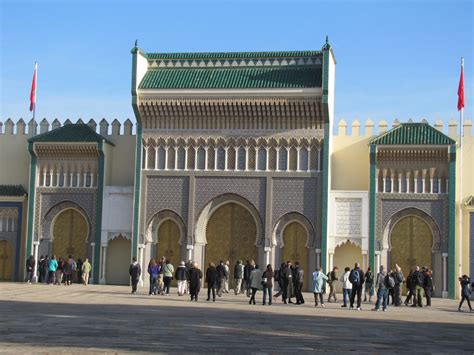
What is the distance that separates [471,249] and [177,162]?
11.5 meters

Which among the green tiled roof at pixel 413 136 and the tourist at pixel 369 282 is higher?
the green tiled roof at pixel 413 136

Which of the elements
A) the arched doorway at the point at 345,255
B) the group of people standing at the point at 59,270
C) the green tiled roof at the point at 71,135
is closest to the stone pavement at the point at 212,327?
the group of people standing at the point at 59,270

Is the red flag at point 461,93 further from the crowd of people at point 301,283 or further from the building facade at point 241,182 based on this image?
the crowd of people at point 301,283

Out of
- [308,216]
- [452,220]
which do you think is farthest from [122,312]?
[452,220]

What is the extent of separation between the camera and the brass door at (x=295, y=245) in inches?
1236

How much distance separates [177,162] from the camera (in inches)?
1268

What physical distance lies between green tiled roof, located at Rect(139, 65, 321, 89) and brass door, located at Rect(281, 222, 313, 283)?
5.37 m

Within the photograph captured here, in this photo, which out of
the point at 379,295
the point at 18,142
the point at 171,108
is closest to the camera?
the point at 379,295

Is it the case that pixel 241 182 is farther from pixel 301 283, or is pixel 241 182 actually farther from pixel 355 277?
pixel 355 277

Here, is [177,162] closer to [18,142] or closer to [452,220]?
[18,142]

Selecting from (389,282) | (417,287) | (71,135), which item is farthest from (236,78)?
(389,282)

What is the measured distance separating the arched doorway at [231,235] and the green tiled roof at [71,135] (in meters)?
5.52

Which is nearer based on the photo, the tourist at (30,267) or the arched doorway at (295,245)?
the arched doorway at (295,245)

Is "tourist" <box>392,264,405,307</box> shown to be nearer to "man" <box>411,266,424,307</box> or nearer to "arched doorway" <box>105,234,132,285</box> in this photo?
"man" <box>411,266,424,307</box>
